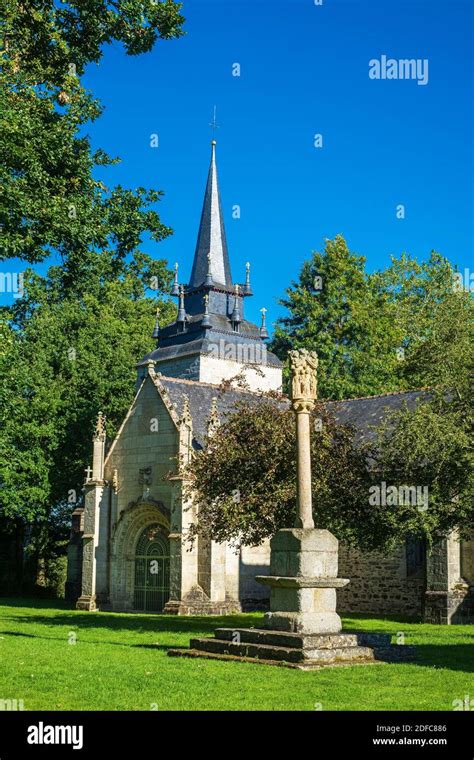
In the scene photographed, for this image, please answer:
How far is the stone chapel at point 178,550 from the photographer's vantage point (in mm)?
27156

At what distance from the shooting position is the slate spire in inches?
1672

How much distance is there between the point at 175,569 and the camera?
1090 inches

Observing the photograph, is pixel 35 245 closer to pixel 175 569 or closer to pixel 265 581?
pixel 265 581

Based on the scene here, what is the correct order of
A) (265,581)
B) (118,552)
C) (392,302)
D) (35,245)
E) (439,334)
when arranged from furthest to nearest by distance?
1. (392,302)
2. (118,552)
3. (439,334)
4. (35,245)
5. (265,581)

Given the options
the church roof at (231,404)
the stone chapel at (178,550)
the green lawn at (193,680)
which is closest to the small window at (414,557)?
the stone chapel at (178,550)

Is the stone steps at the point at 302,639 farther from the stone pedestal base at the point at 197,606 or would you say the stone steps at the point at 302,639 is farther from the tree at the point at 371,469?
the stone pedestal base at the point at 197,606

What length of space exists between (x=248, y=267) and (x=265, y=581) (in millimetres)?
31340

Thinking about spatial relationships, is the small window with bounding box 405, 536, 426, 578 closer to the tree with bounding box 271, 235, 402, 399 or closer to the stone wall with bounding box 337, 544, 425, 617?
the stone wall with bounding box 337, 544, 425, 617

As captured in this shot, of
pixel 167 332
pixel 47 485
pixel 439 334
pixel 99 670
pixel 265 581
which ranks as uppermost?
pixel 167 332

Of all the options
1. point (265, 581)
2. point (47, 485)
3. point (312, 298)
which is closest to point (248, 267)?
point (312, 298)

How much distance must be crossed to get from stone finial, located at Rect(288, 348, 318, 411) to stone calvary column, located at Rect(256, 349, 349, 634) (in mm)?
513

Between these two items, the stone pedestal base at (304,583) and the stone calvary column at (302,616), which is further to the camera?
the stone pedestal base at (304,583)

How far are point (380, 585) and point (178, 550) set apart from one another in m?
7.12

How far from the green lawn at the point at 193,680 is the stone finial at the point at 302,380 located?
14.1 ft
